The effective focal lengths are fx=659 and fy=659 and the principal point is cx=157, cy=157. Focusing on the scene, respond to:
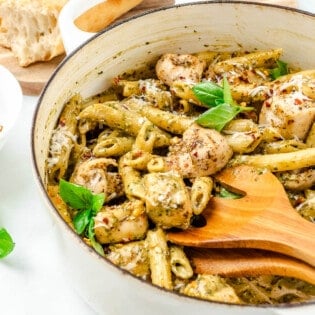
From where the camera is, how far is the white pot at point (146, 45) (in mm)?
1300

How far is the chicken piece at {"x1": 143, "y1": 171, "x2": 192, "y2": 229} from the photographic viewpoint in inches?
52.8

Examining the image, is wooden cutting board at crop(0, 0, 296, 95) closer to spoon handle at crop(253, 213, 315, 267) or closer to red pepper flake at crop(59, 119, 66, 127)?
red pepper flake at crop(59, 119, 66, 127)

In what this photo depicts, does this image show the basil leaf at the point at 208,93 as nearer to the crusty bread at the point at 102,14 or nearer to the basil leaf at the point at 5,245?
the crusty bread at the point at 102,14

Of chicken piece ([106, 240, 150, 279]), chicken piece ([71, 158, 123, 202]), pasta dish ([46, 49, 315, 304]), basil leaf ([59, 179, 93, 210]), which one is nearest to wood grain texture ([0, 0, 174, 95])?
pasta dish ([46, 49, 315, 304])

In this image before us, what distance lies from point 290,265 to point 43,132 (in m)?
0.59

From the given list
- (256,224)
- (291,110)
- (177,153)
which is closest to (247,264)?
(256,224)

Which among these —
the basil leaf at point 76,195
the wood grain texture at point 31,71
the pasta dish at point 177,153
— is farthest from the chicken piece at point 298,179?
the wood grain texture at point 31,71

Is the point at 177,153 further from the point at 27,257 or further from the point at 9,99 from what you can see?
the point at 9,99

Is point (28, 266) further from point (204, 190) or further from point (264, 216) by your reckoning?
point (264, 216)

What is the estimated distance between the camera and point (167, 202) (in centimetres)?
134

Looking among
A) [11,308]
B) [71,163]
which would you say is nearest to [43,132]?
[71,163]

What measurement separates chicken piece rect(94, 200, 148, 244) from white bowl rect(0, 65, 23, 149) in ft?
1.68

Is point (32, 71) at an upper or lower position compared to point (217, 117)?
lower

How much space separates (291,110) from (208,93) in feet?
0.66
